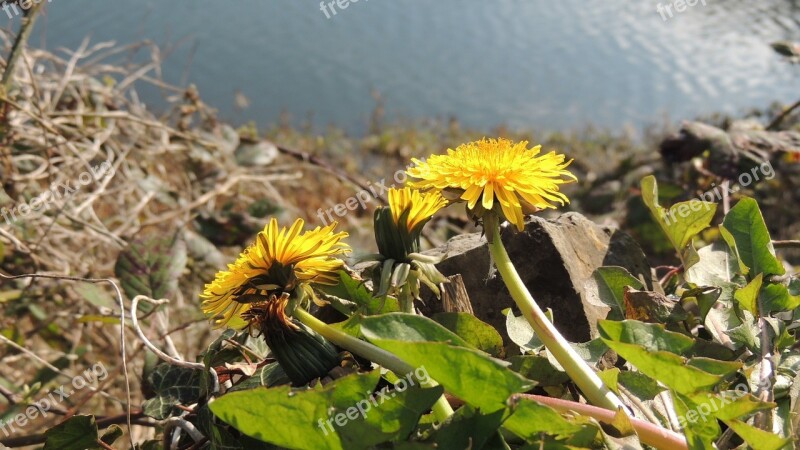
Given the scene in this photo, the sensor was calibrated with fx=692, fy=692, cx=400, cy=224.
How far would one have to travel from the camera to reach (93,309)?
7.27ft

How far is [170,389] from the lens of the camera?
3.59 feet

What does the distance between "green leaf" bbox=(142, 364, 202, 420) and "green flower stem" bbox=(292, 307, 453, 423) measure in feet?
0.87

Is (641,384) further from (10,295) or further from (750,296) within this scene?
(10,295)

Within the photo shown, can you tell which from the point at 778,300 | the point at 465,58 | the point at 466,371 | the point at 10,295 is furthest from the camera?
the point at 465,58

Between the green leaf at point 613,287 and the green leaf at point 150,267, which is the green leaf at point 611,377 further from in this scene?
the green leaf at point 150,267

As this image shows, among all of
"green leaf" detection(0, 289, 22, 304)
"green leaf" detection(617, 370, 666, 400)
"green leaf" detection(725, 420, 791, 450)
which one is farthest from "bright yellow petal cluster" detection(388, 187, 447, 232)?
"green leaf" detection(0, 289, 22, 304)

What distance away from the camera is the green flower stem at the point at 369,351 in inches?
32.6

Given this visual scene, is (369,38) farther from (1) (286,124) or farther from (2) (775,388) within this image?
(2) (775,388)

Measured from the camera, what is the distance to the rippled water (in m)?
8.00

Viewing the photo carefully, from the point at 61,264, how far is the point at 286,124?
5.54 meters

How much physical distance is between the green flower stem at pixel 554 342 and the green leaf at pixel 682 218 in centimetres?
36

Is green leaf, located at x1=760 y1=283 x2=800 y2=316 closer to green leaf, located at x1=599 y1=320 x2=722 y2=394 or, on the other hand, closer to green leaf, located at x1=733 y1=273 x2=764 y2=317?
green leaf, located at x1=733 y1=273 x2=764 y2=317

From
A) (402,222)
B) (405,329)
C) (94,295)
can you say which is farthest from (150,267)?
(405,329)

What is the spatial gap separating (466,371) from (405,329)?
100mm
